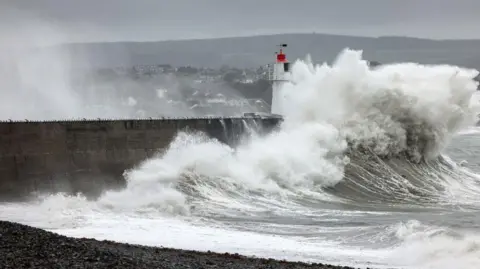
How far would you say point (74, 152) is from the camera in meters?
16.7

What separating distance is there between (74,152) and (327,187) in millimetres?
6238

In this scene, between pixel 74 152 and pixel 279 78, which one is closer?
pixel 74 152

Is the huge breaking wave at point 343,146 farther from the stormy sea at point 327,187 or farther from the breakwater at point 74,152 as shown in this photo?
the breakwater at point 74,152

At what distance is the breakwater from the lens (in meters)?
15.9

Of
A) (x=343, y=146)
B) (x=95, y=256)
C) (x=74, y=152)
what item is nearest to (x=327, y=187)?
(x=343, y=146)

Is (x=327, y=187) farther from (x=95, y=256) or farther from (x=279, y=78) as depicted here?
(x=95, y=256)

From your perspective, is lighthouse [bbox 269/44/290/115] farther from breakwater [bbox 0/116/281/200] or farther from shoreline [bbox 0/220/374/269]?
shoreline [bbox 0/220/374/269]

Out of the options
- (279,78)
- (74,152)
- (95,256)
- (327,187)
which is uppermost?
(279,78)

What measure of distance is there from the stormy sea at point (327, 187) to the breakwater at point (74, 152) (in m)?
0.39

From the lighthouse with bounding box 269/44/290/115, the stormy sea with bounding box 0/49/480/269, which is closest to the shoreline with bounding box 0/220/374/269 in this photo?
the stormy sea with bounding box 0/49/480/269

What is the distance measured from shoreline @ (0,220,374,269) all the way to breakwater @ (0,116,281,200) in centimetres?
516

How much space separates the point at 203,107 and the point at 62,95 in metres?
7.34

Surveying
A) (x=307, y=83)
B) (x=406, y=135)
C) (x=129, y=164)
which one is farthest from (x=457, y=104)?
(x=129, y=164)

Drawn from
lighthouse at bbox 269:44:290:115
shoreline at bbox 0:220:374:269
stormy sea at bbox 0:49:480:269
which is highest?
lighthouse at bbox 269:44:290:115
